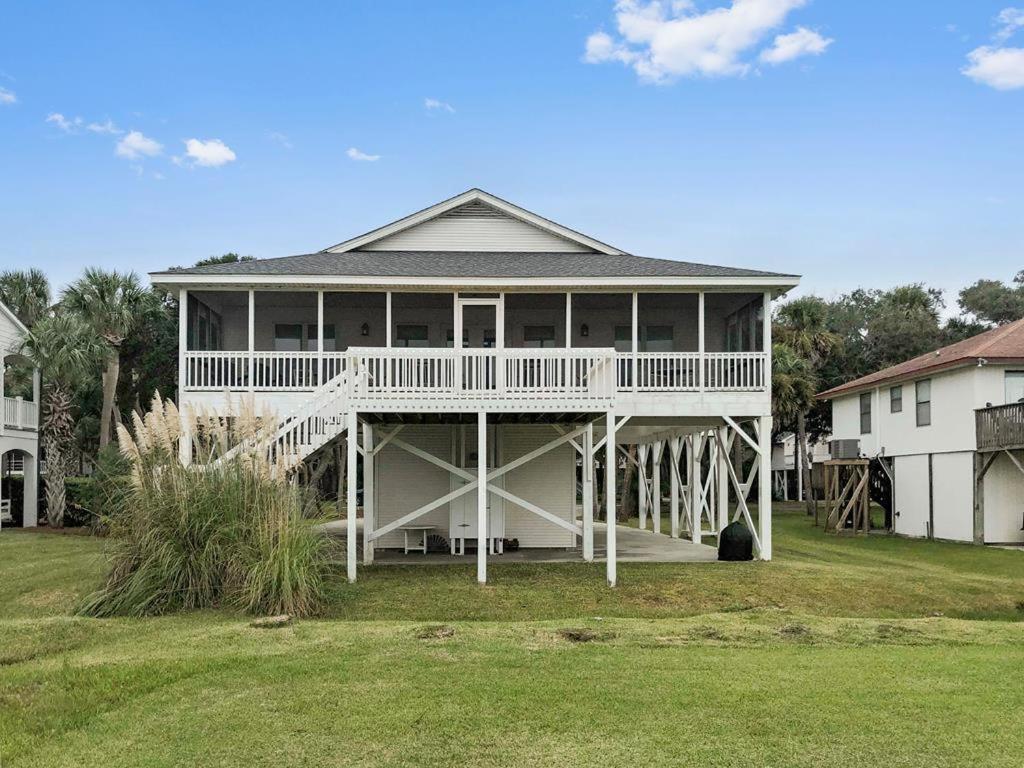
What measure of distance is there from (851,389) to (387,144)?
1798cm

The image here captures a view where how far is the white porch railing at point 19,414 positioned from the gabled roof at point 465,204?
488 inches

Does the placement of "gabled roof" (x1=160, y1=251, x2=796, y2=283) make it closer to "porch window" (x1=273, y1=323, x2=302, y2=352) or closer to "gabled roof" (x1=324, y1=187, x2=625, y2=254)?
"gabled roof" (x1=324, y1=187, x2=625, y2=254)

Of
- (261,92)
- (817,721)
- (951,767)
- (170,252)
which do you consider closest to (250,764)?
(817,721)

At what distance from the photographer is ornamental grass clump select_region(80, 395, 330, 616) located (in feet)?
36.3

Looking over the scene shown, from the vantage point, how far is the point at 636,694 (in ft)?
23.8

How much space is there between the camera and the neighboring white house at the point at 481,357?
1488 centimetres

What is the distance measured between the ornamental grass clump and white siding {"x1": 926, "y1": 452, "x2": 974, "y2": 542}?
2009 centimetres

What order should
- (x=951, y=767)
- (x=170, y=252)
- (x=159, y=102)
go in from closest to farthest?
(x=951, y=767), (x=159, y=102), (x=170, y=252)

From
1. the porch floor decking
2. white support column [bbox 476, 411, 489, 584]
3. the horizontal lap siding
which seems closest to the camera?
white support column [bbox 476, 411, 489, 584]

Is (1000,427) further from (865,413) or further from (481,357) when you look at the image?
(481,357)

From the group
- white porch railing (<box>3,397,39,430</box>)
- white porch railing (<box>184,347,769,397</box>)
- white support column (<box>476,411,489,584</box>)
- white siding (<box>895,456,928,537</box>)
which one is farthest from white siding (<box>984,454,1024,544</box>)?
white porch railing (<box>3,397,39,430</box>)

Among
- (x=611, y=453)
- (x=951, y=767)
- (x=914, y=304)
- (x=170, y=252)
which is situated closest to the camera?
(x=951, y=767)

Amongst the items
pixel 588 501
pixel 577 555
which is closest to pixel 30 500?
pixel 577 555

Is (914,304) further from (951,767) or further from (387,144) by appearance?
(951,767)
